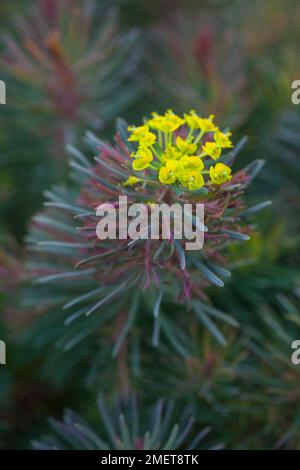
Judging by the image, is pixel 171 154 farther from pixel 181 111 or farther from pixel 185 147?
pixel 181 111

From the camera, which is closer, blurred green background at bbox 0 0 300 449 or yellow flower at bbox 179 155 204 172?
yellow flower at bbox 179 155 204 172

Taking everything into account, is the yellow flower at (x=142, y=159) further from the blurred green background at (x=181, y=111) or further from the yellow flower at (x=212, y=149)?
the blurred green background at (x=181, y=111)

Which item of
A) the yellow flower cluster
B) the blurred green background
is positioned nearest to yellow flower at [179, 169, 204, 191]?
the yellow flower cluster

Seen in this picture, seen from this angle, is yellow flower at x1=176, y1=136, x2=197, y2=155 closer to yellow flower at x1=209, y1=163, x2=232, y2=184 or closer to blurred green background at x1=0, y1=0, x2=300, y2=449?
yellow flower at x1=209, y1=163, x2=232, y2=184

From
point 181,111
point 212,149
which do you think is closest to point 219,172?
point 212,149

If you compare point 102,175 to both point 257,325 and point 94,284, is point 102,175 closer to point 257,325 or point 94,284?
point 94,284

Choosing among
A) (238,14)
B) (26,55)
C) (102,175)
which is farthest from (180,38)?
(102,175)

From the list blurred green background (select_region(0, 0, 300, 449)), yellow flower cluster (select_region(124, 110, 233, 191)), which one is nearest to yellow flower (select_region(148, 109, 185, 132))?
yellow flower cluster (select_region(124, 110, 233, 191))

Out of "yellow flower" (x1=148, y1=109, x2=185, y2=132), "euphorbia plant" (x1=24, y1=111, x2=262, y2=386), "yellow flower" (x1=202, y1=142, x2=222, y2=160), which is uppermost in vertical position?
"yellow flower" (x1=148, y1=109, x2=185, y2=132)

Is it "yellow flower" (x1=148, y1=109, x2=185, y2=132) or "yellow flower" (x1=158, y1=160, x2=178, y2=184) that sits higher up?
"yellow flower" (x1=148, y1=109, x2=185, y2=132)
